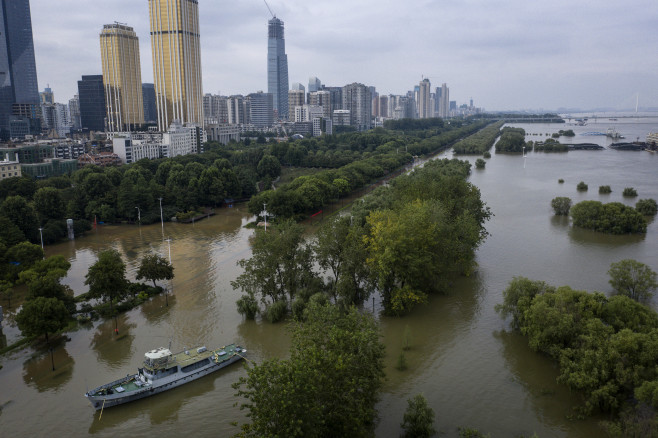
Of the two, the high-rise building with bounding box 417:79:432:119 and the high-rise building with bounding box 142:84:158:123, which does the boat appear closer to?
the high-rise building with bounding box 142:84:158:123

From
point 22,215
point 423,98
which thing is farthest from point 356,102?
point 22,215

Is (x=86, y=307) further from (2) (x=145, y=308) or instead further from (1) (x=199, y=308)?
(1) (x=199, y=308)

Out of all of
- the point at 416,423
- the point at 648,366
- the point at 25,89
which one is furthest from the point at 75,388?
the point at 25,89

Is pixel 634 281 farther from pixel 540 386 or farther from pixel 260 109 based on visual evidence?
pixel 260 109

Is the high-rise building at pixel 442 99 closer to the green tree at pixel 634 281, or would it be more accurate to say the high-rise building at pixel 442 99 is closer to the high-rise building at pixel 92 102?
the high-rise building at pixel 92 102

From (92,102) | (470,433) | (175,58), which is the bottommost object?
(470,433)
